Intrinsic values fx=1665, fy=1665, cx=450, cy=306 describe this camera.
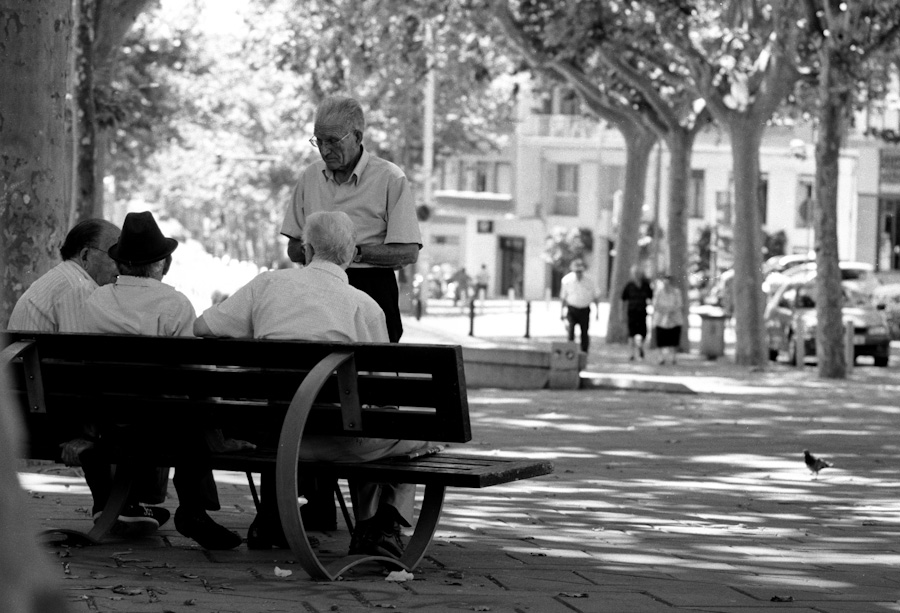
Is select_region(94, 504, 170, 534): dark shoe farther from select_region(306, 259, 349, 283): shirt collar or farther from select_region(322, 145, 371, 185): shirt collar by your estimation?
select_region(322, 145, 371, 185): shirt collar

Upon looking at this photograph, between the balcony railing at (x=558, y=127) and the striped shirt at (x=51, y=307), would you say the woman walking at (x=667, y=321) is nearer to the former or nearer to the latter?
the striped shirt at (x=51, y=307)

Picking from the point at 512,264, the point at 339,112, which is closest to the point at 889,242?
the point at 512,264

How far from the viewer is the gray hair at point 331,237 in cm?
621

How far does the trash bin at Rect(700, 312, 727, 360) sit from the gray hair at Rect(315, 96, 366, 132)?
83.1 ft

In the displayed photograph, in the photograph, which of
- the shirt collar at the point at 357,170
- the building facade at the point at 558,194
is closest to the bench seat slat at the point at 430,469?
the shirt collar at the point at 357,170

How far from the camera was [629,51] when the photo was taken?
31.8 m

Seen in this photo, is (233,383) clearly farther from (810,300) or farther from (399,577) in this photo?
(810,300)

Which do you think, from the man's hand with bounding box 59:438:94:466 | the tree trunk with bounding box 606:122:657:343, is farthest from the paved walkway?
the tree trunk with bounding box 606:122:657:343

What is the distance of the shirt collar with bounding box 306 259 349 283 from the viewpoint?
616 centimetres

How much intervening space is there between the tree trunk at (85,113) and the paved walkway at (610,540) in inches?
219

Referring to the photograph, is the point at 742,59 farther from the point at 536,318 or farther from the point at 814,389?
the point at 536,318

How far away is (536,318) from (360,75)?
1938 centimetres

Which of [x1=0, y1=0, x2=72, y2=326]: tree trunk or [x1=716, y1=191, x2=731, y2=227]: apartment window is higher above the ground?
[x1=716, y1=191, x2=731, y2=227]: apartment window

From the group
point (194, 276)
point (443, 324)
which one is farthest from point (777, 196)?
point (194, 276)
